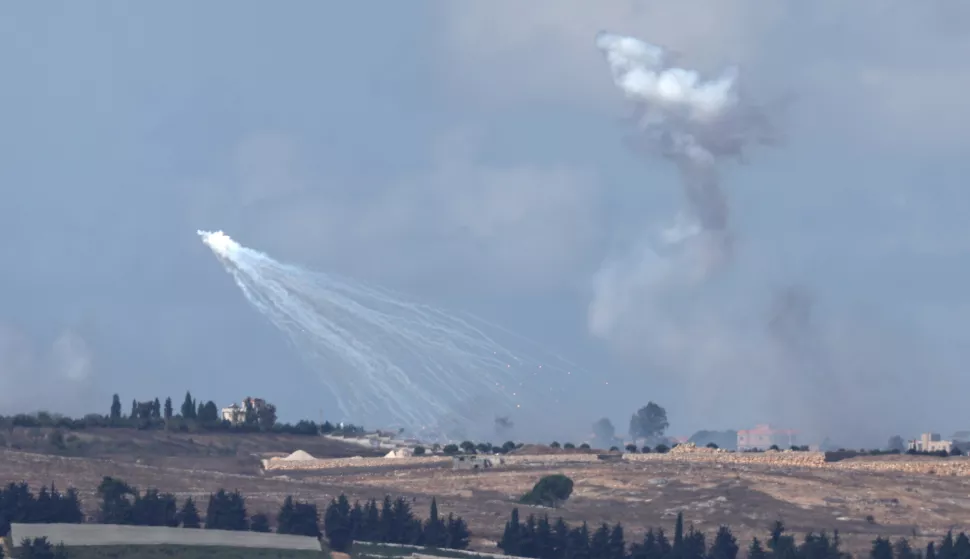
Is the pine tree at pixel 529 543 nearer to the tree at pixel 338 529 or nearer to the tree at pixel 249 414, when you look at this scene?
the tree at pixel 338 529

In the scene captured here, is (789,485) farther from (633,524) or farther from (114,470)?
(114,470)

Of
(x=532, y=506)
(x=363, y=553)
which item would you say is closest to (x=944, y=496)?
(x=532, y=506)

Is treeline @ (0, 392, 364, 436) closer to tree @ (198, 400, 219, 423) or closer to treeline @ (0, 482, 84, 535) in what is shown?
tree @ (198, 400, 219, 423)

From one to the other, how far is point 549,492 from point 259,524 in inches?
980

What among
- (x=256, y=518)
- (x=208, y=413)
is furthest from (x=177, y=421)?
(x=256, y=518)

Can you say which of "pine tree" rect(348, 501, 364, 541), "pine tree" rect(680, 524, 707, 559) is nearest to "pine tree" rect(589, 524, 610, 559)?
"pine tree" rect(680, 524, 707, 559)

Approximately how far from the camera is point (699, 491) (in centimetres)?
10900

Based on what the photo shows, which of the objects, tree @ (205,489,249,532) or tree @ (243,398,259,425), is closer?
tree @ (205,489,249,532)

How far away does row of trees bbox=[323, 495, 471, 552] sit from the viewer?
85312 millimetres

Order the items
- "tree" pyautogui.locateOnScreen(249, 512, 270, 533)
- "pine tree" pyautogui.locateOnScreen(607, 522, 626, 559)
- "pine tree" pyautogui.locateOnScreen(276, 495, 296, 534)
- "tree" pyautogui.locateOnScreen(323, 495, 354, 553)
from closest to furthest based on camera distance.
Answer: "pine tree" pyautogui.locateOnScreen(607, 522, 626, 559)
"tree" pyautogui.locateOnScreen(323, 495, 354, 553)
"tree" pyautogui.locateOnScreen(249, 512, 270, 533)
"pine tree" pyautogui.locateOnScreen(276, 495, 296, 534)

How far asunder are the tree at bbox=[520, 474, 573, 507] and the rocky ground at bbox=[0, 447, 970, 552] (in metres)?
0.81

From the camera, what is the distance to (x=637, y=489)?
11112 cm

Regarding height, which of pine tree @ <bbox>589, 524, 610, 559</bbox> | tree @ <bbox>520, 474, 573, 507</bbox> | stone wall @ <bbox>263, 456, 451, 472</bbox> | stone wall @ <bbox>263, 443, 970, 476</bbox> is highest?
stone wall @ <bbox>263, 443, 970, 476</bbox>

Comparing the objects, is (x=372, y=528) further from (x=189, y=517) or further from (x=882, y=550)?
(x=882, y=550)
